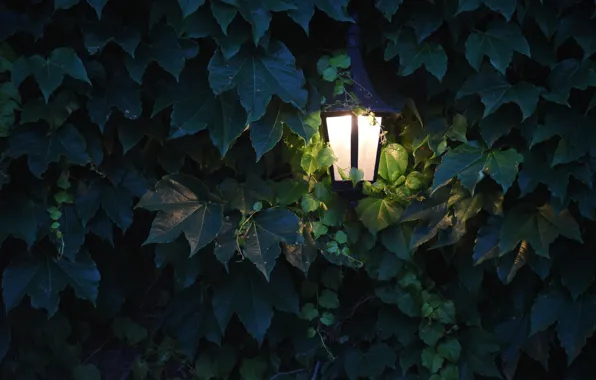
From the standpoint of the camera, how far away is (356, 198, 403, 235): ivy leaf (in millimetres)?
2354

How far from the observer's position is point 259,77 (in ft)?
6.90

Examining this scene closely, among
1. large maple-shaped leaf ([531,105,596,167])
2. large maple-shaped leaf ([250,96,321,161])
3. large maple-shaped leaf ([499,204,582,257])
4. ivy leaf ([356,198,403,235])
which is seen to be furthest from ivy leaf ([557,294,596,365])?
large maple-shaped leaf ([250,96,321,161])

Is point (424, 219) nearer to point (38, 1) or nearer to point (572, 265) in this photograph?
point (572, 265)

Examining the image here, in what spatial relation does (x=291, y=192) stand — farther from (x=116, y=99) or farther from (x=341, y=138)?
(x=116, y=99)

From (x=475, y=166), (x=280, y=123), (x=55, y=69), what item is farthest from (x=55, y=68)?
(x=475, y=166)

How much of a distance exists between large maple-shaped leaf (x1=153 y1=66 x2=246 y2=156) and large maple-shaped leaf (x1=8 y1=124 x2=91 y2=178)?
0.86ft

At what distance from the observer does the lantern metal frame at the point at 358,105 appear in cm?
222

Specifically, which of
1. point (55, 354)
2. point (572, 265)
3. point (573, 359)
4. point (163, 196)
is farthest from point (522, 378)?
point (55, 354)

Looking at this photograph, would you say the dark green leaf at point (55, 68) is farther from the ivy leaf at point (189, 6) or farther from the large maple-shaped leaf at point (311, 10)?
the large maple-shaped leaf at point (311, 10)

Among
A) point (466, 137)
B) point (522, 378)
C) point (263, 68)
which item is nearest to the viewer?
point (263, 68)

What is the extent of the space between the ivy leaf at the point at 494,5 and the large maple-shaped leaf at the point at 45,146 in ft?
3.91

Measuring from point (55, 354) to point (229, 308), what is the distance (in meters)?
0.65

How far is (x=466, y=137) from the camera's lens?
2275 mm

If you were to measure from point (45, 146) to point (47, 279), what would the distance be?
0.41m
